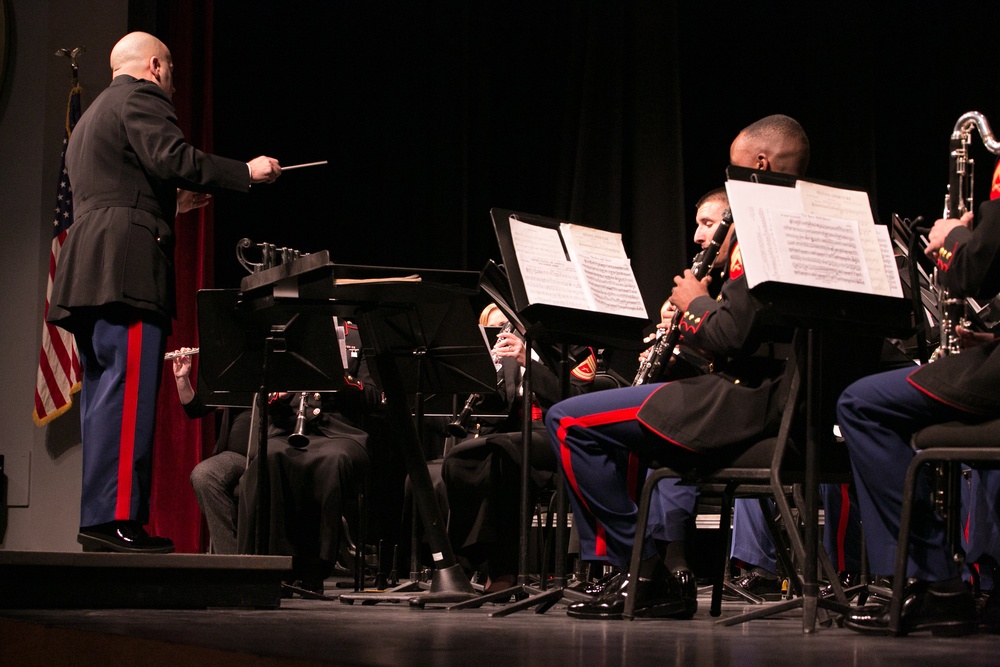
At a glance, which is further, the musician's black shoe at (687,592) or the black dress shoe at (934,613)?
the musician's black shoe at (687,592)

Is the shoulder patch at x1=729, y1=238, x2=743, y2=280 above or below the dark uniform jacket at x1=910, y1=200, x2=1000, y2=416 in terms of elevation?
above

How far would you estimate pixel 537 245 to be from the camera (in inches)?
121

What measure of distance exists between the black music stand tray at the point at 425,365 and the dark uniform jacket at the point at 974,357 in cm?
136

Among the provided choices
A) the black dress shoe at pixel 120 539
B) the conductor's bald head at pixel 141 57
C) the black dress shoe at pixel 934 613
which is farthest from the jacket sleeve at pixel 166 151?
the black dress shoe at pixel 934 613

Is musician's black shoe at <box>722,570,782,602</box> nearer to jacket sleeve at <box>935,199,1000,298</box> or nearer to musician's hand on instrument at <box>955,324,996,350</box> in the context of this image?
musician's hand on instrument at <box>955,324,996,350</box>

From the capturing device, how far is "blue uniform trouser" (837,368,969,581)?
2.27m

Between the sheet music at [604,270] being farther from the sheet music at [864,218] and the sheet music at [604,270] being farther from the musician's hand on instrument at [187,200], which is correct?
the musician's hand on instrument at [187,200]

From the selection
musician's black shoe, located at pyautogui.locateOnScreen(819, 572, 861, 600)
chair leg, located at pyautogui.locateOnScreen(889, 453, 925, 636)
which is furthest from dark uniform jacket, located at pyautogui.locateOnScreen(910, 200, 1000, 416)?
musician's black shoe, located at pyautogui.locateOnScreen(819, 572, 861, 600)

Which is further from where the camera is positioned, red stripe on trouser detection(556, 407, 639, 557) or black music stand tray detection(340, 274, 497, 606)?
black music stand tray detection(340, 274, 497, 606)

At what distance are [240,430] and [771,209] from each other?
320cm

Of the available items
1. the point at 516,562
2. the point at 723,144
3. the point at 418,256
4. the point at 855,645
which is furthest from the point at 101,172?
the point at 723,144

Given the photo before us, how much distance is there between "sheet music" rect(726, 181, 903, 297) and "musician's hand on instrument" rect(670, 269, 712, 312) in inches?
19.8

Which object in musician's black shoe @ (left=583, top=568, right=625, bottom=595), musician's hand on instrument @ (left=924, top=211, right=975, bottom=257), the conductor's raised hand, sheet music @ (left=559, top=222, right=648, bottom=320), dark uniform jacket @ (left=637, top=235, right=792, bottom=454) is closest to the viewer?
musician's hand on instrument @ (left=924, top=211, right=975, bottom=257)

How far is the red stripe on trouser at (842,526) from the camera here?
4.07 m
